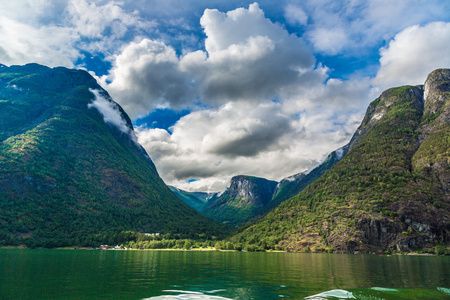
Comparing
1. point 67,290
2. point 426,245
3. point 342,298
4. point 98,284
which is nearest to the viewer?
point 342,298

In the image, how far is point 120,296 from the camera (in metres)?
33.1

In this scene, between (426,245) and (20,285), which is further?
(426,245)

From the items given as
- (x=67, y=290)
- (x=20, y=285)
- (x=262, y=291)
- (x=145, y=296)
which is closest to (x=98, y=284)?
(x=67, y=290)

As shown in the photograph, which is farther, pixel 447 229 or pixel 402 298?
→ pixel 447 229

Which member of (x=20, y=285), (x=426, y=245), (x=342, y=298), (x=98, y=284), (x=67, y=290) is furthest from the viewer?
(x=426, y=245)

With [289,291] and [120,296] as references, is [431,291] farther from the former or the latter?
[120,296]

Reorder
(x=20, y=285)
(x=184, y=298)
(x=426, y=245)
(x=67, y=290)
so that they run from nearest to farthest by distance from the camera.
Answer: (x=184, y=298) → (x=67, y=290) → (x=20, y=285) → (x=426, y=245)

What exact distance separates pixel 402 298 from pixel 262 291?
59.5ft

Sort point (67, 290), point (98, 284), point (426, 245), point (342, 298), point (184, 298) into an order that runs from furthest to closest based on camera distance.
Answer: point (426, 245), point (98, 284), point (67, 290), point (342, 298), point (184, 298)

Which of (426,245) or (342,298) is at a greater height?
(342,298)

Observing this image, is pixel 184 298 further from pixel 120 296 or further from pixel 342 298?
pixel 342 298

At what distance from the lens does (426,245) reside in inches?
7702

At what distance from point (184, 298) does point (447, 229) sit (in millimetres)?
248423

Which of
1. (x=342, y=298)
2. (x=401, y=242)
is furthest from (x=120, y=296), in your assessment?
(x=401, y=242)
